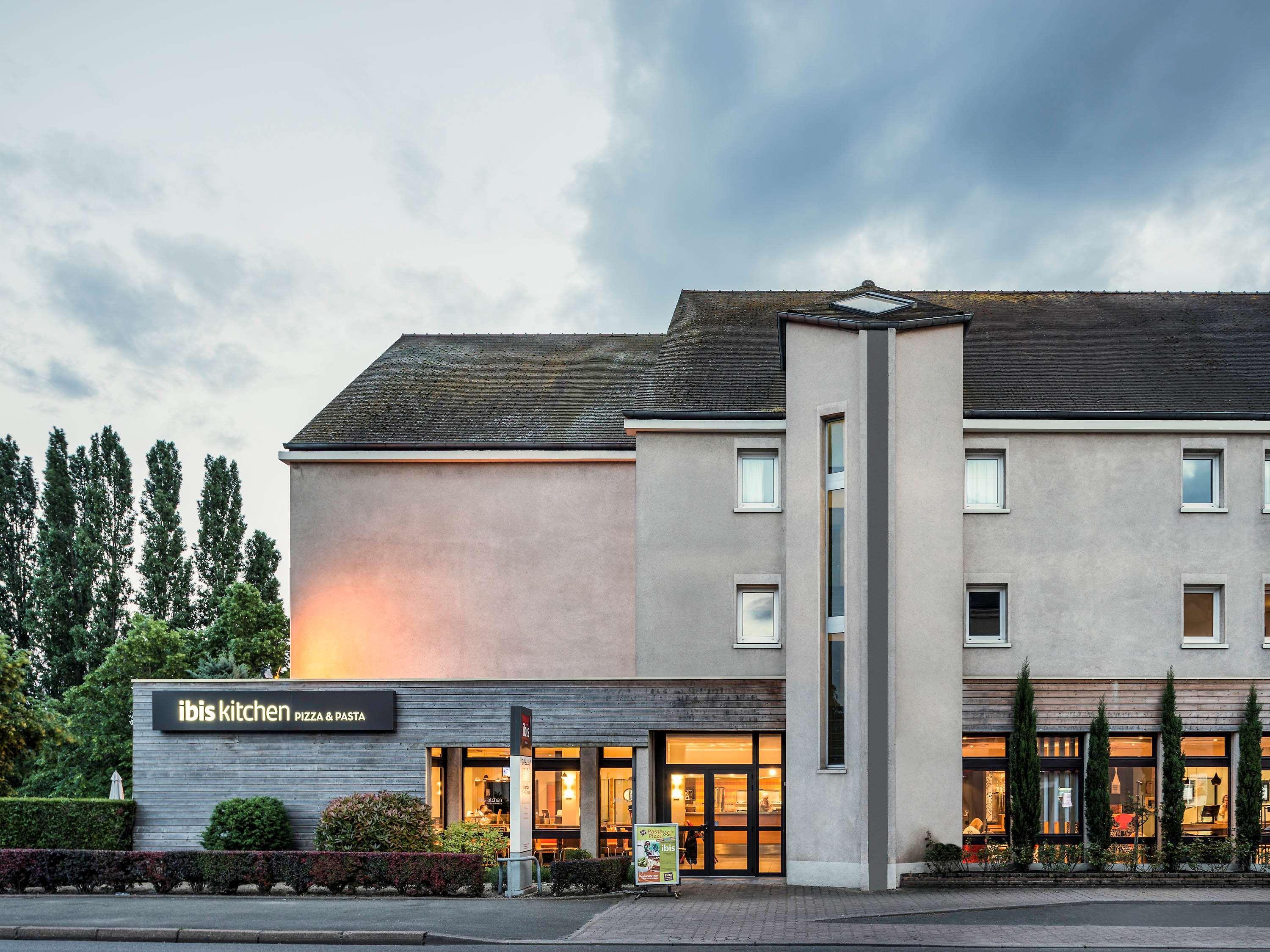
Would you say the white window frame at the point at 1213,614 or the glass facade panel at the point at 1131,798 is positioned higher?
the white window frame at the point at 1213,614

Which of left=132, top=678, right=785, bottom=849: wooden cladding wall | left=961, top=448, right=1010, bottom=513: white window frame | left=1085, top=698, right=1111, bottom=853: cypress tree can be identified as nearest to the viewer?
left=1085, top=698, right=1111, bottom=853: cypress tree

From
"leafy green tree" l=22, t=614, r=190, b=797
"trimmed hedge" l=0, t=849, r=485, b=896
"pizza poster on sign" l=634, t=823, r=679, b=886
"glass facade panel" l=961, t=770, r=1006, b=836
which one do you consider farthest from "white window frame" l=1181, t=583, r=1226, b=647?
"leafy green tree" l=22, t=614, r=190, b=797

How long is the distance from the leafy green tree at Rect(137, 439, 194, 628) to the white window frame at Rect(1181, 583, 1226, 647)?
131ft

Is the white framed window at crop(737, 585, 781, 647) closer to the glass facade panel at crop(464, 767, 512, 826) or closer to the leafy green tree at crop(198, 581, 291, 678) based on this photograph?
Result: the glass facade panel at crop(464, 767, 512, 826)

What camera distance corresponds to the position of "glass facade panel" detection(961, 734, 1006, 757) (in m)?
22.7

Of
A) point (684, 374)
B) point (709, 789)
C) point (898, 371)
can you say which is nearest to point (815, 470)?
point (898, 371)

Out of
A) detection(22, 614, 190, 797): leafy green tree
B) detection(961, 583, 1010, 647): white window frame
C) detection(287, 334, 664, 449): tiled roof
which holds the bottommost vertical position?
detection(22, 614, 190, 797): leafy green tree

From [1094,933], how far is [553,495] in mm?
14508

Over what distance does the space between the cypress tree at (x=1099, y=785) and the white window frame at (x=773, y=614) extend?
6640 millimetres

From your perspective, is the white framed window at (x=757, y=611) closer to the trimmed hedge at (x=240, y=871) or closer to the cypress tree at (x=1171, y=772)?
the trimmed hedge at (x=240, y=871)

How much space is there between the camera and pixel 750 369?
2588 cm

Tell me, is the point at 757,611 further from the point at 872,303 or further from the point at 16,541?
the point at 16,541

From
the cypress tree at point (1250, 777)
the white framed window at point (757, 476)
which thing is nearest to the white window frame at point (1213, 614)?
the cypress tree at point (1250, 777)

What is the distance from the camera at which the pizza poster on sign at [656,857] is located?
19078 mm
